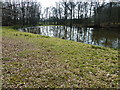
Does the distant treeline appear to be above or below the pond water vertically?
above

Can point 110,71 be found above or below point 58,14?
below

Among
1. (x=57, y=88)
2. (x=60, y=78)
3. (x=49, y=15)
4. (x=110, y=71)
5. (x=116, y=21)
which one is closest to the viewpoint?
(x=57, y=88)

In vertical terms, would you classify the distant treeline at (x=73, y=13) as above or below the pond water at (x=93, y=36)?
above

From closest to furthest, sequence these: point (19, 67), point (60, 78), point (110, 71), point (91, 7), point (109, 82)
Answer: point (109, 82), point (60, 78), point (110, 71), point (19, 67), point (91, 7)

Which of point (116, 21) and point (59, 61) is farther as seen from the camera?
point (116, 21)

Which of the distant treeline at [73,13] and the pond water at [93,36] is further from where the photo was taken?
the distant treeline at [73,13]

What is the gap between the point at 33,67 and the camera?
6230 mm

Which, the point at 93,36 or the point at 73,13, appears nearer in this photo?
the point at 93,36

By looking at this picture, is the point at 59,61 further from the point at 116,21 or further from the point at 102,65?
the point at 116,21

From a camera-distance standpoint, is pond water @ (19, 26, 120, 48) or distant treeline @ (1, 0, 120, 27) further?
distant treeline @ (1, 0, 120, 27)

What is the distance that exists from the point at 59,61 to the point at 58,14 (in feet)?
255

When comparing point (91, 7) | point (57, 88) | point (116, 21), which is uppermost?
point (91, 7)

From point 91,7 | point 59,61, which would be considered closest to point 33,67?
point 59,61

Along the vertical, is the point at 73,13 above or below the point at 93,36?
above
